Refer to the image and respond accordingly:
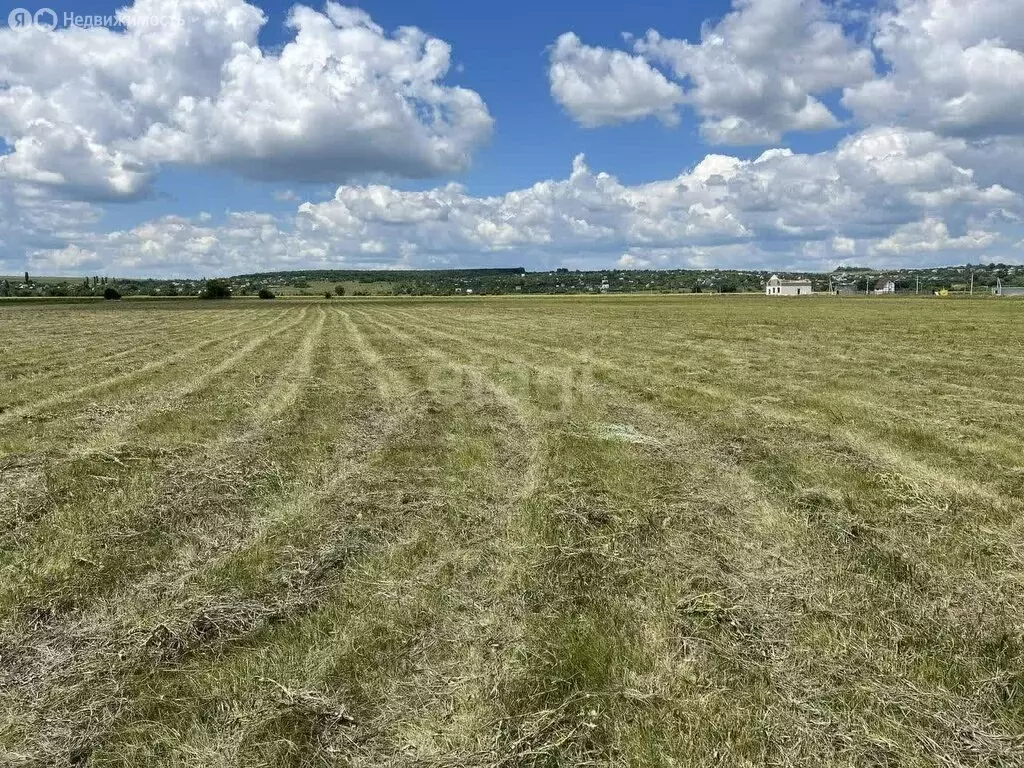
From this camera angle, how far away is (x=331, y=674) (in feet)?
12.7

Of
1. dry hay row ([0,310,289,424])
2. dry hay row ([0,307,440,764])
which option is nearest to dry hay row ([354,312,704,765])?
dry hay row ([0,307,440,764])

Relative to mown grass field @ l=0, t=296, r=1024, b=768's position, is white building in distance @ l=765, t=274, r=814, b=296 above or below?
above

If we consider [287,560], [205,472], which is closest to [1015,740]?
[287,560]

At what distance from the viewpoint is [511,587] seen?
16.4 ft

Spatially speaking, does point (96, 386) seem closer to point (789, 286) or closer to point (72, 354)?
point (72, 354)

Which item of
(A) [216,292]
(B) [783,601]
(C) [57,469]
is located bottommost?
(B) [783,601]

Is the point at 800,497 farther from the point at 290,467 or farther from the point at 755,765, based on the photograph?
the point at 290,467

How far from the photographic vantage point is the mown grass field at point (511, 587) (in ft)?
11.1

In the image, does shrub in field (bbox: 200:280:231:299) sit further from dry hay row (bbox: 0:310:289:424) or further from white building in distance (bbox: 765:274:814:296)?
white building in distance (bbox: 765:274:814:296)

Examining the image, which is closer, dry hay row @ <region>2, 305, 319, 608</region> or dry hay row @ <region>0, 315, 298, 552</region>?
dry hay row @ <region>2, 305, 319, 608</region>

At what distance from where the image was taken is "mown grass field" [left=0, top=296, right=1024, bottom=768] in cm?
339

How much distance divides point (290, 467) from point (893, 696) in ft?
23.0

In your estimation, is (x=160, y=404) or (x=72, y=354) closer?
(x=160, y=404)

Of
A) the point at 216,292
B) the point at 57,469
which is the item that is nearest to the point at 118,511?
the point at 57,469
